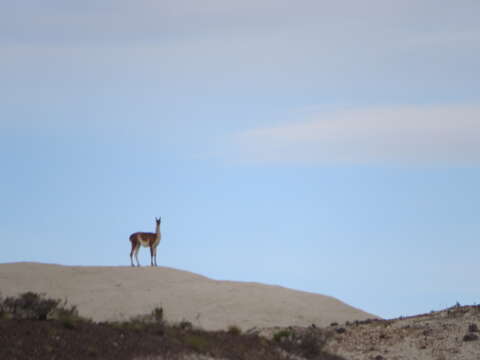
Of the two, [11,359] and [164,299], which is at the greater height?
[164,299]

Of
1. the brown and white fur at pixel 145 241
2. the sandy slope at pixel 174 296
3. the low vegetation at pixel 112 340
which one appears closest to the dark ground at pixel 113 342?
the low vegetation at pixel 112 340

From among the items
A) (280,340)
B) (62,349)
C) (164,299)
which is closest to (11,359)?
(62,349)

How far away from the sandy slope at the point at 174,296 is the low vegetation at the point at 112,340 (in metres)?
5.48

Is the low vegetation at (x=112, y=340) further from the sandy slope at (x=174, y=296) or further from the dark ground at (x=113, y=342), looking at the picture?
the sandy slope at (x=174, y=296)

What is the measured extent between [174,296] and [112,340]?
1240 centimetres

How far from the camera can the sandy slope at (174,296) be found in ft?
97.6

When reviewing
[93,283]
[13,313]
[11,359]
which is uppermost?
[93,283]

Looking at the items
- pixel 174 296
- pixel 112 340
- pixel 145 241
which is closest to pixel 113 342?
pixel 112 340

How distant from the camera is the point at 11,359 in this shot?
1681cm

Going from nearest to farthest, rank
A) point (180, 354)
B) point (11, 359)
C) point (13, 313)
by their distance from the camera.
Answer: point (11, 359) → point (180, 354) → point (13, 313)

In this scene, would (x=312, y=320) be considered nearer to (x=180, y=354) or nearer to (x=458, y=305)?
(x=458, y=305)

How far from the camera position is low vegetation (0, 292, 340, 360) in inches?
703

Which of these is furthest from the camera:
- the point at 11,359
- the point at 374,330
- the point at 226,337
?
the point at 374,330

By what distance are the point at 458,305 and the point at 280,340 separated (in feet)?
37.5
